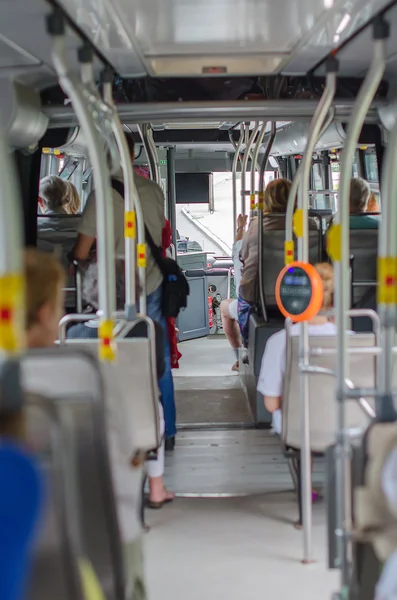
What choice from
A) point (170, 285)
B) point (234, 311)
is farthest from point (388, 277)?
point (234, 311)

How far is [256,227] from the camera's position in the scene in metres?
5.50

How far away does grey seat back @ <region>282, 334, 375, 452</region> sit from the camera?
3.47 meters

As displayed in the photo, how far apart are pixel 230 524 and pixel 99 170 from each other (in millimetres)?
2131

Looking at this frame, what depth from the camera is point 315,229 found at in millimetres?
5270

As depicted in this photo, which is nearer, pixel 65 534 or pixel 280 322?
pixel 65 534

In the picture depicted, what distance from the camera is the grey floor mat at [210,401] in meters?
5.58

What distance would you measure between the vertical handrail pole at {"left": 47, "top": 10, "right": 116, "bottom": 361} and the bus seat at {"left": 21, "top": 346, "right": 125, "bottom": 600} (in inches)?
23.9

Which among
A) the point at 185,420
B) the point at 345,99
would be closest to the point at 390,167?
the point at 345,99

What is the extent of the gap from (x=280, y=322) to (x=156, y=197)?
140 centimetres

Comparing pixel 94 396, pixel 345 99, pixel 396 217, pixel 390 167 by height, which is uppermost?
pixel 345 99

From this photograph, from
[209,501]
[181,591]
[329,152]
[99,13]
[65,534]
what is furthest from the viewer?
[329,152]

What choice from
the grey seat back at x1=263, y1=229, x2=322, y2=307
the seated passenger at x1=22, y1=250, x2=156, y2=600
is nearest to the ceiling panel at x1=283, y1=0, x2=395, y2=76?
the grey seat back at x1=263, y1=229, x2=322, y2=307

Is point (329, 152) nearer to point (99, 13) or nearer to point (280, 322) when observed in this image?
point (280, 322)

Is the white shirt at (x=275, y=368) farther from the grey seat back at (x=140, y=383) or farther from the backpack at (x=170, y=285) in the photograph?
the backpack at (x=170, y=285)
